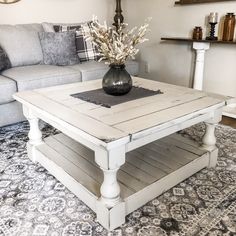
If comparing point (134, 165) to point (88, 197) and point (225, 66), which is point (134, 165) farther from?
point (225, 66)

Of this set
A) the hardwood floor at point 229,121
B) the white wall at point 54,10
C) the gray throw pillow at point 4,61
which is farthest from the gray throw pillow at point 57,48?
the hardwood floor at point 229,121

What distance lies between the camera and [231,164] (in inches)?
75.2

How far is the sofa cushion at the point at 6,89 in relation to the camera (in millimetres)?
2262

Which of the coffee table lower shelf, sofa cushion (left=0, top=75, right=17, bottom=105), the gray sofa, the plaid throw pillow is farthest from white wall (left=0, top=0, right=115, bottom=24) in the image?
the coffee table lower shelf

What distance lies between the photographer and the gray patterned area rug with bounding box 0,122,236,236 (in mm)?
1309

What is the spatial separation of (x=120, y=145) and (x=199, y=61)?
2.08 meters

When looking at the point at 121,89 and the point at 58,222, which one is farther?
the point at 121,89

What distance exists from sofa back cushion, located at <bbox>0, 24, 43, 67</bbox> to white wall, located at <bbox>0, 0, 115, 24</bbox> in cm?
31

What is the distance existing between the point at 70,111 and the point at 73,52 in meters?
1.62

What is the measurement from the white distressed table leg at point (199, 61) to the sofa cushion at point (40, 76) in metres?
1.27

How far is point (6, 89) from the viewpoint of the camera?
228 cm

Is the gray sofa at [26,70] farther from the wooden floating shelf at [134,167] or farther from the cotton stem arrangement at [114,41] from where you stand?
the cotton stem arrangement at [114,41]

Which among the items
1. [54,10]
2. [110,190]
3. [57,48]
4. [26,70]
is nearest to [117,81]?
[110,190]

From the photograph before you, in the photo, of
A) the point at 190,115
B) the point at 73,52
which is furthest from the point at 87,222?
the point at 73,52
